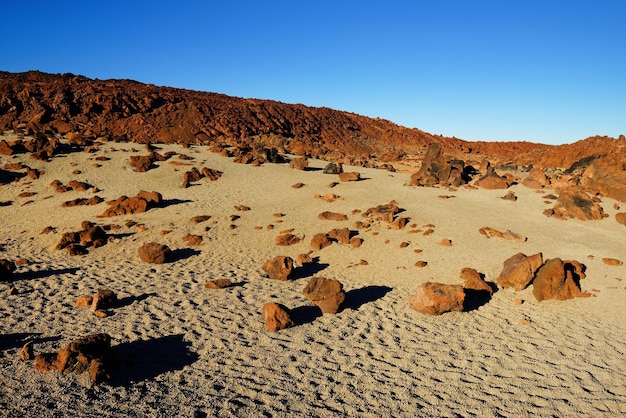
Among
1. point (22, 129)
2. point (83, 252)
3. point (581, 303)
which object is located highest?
point (22, 129)

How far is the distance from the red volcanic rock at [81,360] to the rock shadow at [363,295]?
21.7 ft

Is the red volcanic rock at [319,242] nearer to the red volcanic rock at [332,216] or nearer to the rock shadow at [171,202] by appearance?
the red volcanic rock at [332,216]

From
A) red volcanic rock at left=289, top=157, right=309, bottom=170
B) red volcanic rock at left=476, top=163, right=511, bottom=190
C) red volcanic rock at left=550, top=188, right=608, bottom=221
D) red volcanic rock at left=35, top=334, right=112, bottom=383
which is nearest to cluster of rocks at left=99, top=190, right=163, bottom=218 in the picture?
red volcanic rock at left=289, top=157, right=309, bottom=170

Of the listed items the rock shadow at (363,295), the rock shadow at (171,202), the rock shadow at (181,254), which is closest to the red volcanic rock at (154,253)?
the rock shadow at (181,254)

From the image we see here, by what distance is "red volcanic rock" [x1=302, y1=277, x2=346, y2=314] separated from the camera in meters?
11.6

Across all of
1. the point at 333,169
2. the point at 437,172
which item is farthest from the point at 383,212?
the point at 437,172

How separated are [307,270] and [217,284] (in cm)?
360

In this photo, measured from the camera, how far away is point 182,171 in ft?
92.2

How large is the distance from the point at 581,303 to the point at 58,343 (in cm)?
1503

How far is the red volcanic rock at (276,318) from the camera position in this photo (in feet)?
33.9

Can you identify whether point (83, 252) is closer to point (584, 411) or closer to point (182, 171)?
point (182, 171)

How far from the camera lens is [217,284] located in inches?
512

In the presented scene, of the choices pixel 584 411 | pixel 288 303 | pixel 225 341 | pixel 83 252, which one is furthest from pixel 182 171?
pixel 584 411

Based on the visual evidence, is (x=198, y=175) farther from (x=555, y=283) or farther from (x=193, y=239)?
(x=555, y=283)
